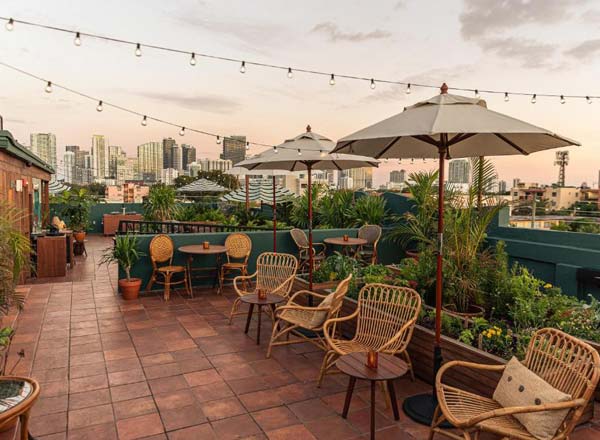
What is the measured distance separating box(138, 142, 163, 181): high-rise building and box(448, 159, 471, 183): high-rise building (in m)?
24.2

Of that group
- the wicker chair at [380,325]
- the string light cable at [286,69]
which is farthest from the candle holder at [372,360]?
the string light cable at [286,69]

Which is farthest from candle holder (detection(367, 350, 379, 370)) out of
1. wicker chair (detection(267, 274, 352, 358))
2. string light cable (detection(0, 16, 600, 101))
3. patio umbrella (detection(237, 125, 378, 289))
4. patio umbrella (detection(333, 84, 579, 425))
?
string light cable (detection(0, 16, 600, 101))

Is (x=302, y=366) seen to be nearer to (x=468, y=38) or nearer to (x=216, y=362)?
(x=216, y=362)

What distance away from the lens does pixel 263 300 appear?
4.63m

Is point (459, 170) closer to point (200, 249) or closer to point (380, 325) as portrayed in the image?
point (380, 325)

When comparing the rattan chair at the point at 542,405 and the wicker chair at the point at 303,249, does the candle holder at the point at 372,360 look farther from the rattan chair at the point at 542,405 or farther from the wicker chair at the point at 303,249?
the wicker chair at the point at 303,249

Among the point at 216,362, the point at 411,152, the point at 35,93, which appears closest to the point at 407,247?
the point at 411,152

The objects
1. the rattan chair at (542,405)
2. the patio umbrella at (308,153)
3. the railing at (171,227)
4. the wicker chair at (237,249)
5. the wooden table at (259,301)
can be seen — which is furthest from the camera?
the railing at (171,227)

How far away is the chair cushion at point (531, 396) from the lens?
7.06ft

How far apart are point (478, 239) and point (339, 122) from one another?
9.35 metres

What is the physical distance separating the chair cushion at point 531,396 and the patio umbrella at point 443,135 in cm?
61

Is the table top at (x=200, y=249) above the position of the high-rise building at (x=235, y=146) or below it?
below

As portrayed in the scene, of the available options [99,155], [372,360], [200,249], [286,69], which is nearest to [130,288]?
[200,249]

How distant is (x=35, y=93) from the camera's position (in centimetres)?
1081
